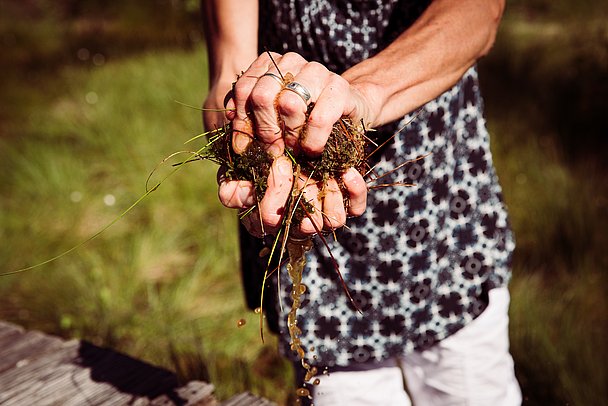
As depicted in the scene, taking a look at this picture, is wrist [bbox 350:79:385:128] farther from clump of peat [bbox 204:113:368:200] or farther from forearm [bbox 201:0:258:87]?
forearm [bbox 201:0:258:87]

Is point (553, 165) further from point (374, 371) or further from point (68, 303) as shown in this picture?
point (68, 303)

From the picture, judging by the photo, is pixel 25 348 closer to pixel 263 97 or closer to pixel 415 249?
pixel 415 249

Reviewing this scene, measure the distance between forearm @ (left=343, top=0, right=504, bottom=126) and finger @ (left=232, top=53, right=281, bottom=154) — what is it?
183 mm

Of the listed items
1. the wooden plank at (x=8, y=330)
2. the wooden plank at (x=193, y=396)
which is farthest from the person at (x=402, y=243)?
the wooden plank at (x=8, y=330)

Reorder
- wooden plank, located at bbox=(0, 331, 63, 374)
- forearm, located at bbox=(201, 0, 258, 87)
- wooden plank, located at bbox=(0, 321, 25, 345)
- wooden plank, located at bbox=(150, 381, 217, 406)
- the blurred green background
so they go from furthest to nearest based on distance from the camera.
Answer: the blurred green background
wooden plank, located at bbox=(0, 321, 25, 345)
wooden plank, located at bbox=(0, 331, 63, 374)
wooden plank, located at bbox=(150, 381, 217, 406)
forearm, located at bbox=(201, 0, 258, 87)

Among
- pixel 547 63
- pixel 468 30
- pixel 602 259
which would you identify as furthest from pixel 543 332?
pixel 547 63

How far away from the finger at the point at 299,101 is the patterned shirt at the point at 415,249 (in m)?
0.47

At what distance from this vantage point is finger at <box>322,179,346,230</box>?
1.11 meters

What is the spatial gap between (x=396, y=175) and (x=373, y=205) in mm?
95

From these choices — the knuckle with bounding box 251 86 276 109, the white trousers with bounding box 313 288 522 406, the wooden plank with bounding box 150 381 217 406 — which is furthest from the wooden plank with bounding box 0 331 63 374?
the knuckle with bounding box 251 86 276 109

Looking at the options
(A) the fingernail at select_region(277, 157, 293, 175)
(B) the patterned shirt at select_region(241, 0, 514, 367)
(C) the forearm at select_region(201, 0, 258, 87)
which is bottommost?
(B) the patterned shirt at select_region(241, 0, 514, 367)

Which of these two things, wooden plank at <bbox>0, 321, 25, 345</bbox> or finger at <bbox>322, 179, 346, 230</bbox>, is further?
wooden plank at <bbox>0, 321, 25, 345</bbox>

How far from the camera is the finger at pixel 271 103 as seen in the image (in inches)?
40.1

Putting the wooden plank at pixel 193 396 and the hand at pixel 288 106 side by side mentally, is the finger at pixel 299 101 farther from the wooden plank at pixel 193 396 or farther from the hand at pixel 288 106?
the wooden plank at pixel 193 396
